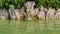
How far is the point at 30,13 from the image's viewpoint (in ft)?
67.2

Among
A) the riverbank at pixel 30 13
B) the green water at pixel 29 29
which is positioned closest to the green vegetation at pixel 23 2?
the riverbank at pixel 30 13

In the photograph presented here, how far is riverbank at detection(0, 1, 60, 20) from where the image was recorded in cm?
2028

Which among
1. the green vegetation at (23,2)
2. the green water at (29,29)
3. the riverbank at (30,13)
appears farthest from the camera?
the green vegetation at (23,2)

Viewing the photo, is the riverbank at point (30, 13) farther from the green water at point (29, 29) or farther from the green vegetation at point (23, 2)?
the green water at point (29, 29)

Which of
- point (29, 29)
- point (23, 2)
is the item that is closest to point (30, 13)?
point (23, 2)

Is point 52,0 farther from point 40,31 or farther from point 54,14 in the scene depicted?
point 40,31

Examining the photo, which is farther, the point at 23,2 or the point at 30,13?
the point at 23,2

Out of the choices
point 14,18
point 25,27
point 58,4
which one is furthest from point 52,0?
point 25,27

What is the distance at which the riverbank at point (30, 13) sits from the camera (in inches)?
798

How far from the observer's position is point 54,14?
20406 millimetres

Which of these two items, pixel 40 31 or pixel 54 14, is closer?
pixel 40 31

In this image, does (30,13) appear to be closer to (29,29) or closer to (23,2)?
(23,2)

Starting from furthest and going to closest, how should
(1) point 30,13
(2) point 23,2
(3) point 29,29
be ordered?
(2) point 23,2
(1) point 30,13
(3) point 29,29

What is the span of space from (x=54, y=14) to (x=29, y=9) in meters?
2.12
